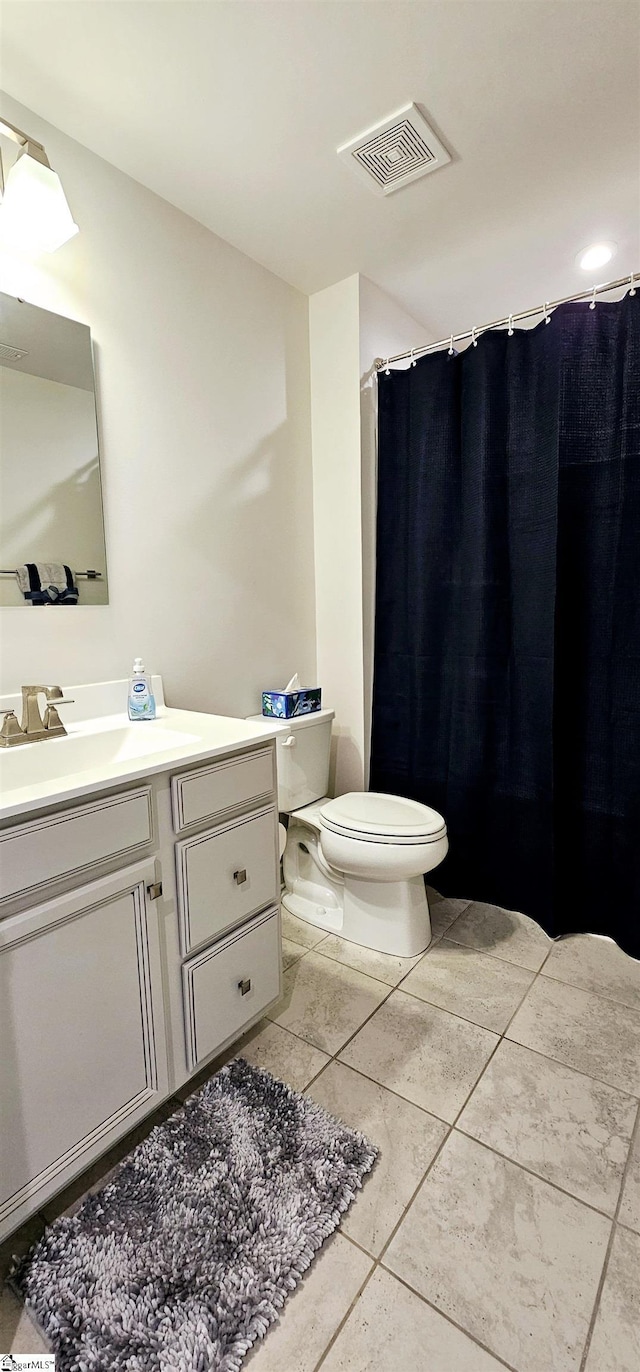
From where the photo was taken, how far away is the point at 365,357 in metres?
2.10

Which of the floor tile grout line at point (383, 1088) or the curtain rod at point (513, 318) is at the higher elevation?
the curtain rod at point (513, 318)

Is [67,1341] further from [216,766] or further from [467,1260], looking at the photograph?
[216,766]

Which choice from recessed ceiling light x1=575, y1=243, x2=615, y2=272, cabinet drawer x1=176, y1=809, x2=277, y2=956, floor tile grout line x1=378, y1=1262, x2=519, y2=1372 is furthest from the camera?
recessed ceiling light x1=575, y1=243, x2=615, y2=272

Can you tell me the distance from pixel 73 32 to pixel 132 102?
0.17 metres

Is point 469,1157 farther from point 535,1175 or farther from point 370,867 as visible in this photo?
point 370,867

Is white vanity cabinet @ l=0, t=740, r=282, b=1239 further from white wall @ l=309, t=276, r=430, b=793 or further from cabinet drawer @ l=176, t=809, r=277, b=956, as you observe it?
white wall @ l=309, t=276, r=430, b=793

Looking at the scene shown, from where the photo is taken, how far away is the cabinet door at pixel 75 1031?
0.87 meters

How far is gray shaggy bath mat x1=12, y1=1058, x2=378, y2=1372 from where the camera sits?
0.84 metres

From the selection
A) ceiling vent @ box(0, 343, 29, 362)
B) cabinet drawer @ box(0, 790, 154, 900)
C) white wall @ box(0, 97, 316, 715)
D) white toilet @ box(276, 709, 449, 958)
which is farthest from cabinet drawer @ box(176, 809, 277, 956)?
ceiling vent @ box(0, 343, 29, 362)

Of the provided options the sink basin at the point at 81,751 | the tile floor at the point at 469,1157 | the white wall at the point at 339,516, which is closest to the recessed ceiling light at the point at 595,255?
the white wall at the point at 339,516

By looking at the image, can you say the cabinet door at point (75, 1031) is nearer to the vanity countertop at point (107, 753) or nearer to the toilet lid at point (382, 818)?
the vanity countertop at point (107, 753)

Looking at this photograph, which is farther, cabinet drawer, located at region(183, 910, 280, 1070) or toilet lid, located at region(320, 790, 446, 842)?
toilet lid, located at region(320, 790, 446, 842)

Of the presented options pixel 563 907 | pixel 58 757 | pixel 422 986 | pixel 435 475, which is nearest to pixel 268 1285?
pixel 422 986

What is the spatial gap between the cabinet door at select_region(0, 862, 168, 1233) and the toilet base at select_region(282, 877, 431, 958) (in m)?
0.83
